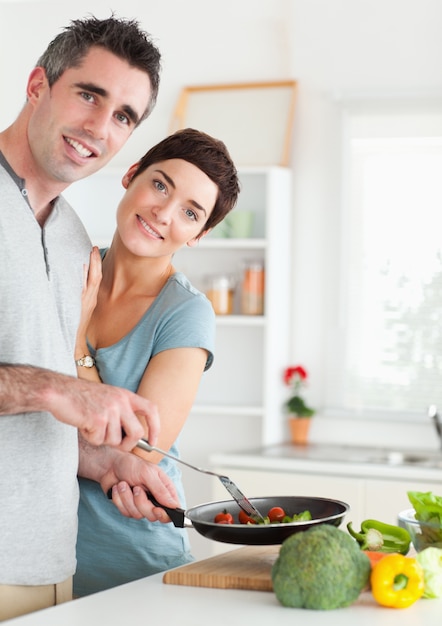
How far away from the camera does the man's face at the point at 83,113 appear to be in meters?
1.94

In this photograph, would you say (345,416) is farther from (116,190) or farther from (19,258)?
(19,258)

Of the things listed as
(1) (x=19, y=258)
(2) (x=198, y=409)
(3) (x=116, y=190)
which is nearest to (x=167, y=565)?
(1) (x=19, y=258)

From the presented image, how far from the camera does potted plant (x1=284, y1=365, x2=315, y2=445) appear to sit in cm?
475

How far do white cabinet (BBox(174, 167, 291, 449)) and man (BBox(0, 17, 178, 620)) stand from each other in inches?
99.8

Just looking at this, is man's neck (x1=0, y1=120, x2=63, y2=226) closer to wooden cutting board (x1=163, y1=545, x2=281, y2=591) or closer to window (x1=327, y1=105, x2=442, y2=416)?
wooden cutting board (x1=163, y1=545, x2=281, y2=591)

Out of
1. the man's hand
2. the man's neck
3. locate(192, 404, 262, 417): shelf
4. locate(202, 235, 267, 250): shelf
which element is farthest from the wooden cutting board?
locate(202, 235, 267, 250): shelf

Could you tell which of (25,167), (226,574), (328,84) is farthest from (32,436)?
(328,84)

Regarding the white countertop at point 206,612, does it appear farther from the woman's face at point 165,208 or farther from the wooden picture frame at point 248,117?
the wooden picture frame at point 248,117

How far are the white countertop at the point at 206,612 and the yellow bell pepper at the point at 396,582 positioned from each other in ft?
0.06

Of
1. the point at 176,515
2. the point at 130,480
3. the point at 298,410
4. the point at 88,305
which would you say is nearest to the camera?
the point at 176,515

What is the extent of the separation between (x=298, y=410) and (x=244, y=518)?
2.83m

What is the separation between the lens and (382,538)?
6.59ft

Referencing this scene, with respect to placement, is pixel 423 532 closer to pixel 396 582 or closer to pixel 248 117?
pixel 396 582

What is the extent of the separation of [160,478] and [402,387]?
2901mm
